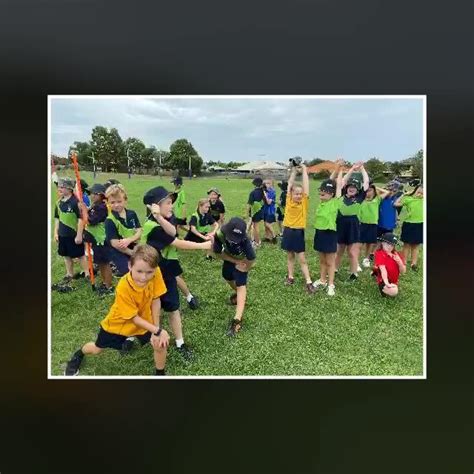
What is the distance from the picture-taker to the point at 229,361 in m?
2.79

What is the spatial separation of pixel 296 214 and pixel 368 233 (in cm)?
99

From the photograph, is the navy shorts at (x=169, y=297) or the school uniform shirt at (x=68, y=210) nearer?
the school uniform shirt at (x=68, y=210)

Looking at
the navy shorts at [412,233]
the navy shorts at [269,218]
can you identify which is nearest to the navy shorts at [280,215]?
the navy shorts at [269,218]

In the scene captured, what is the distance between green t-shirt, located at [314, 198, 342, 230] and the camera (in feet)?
12.6

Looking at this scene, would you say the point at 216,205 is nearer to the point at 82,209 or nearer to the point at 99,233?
the point at 99,233

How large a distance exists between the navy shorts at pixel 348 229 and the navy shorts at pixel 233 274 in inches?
58.2

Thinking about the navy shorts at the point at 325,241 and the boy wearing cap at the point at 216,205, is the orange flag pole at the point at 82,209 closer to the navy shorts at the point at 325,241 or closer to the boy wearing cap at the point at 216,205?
the boy wearing cap at the point at 216,205

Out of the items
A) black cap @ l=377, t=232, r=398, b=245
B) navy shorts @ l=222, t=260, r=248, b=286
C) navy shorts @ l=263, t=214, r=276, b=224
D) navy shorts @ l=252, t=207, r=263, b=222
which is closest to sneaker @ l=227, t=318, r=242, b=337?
navy shorts @ l=222, t=260, r=248, b=286

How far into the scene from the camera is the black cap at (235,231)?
310 centimetres

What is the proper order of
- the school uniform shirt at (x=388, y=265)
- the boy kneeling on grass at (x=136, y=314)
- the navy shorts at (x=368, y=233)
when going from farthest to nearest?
the navy shorts at (x=368, y=233) → the school uniform shirt at (x=388, y=265) → the boy kneeling on grass at (x=136, y=314)
